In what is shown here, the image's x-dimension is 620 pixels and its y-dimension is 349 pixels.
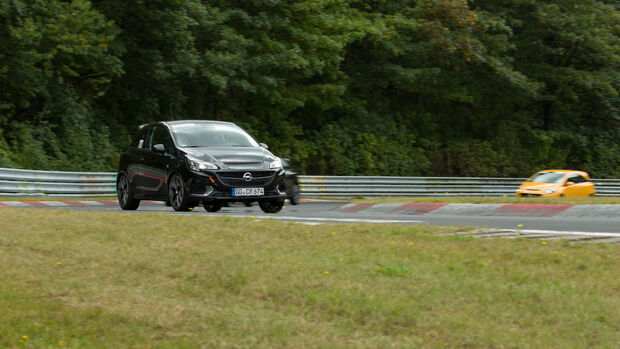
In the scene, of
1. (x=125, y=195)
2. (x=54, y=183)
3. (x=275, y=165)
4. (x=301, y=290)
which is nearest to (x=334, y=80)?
(x=54, y=183)

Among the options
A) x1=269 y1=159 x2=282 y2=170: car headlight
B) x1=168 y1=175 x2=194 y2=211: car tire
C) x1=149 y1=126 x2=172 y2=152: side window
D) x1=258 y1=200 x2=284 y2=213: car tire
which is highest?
x1=149 y1=126 x2=172 y2=152: side window

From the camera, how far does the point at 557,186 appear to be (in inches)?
1059

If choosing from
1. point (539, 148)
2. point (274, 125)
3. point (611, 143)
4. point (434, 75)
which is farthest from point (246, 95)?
point (611, 143)

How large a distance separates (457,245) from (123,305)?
366cm

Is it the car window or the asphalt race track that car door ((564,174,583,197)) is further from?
the asphalt race track

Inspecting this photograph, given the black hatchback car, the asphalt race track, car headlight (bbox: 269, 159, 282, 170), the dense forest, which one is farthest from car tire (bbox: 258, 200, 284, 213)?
the dense forest

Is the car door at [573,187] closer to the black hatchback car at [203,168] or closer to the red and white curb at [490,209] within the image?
the red and white curb at [490,209]

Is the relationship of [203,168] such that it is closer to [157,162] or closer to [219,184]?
[219,184]

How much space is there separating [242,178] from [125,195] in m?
3.42

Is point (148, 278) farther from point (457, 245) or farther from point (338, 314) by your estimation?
point (457, 245)

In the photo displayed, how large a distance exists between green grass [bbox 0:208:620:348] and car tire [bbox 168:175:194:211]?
3.80m

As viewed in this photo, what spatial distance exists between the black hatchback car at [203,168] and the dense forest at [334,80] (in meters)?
9.03

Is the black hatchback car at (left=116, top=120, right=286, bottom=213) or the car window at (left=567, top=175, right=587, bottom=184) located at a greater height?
the black hatchback car at (left=116, top=120, right=286, bottom=213)

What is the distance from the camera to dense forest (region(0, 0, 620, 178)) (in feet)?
80.2
